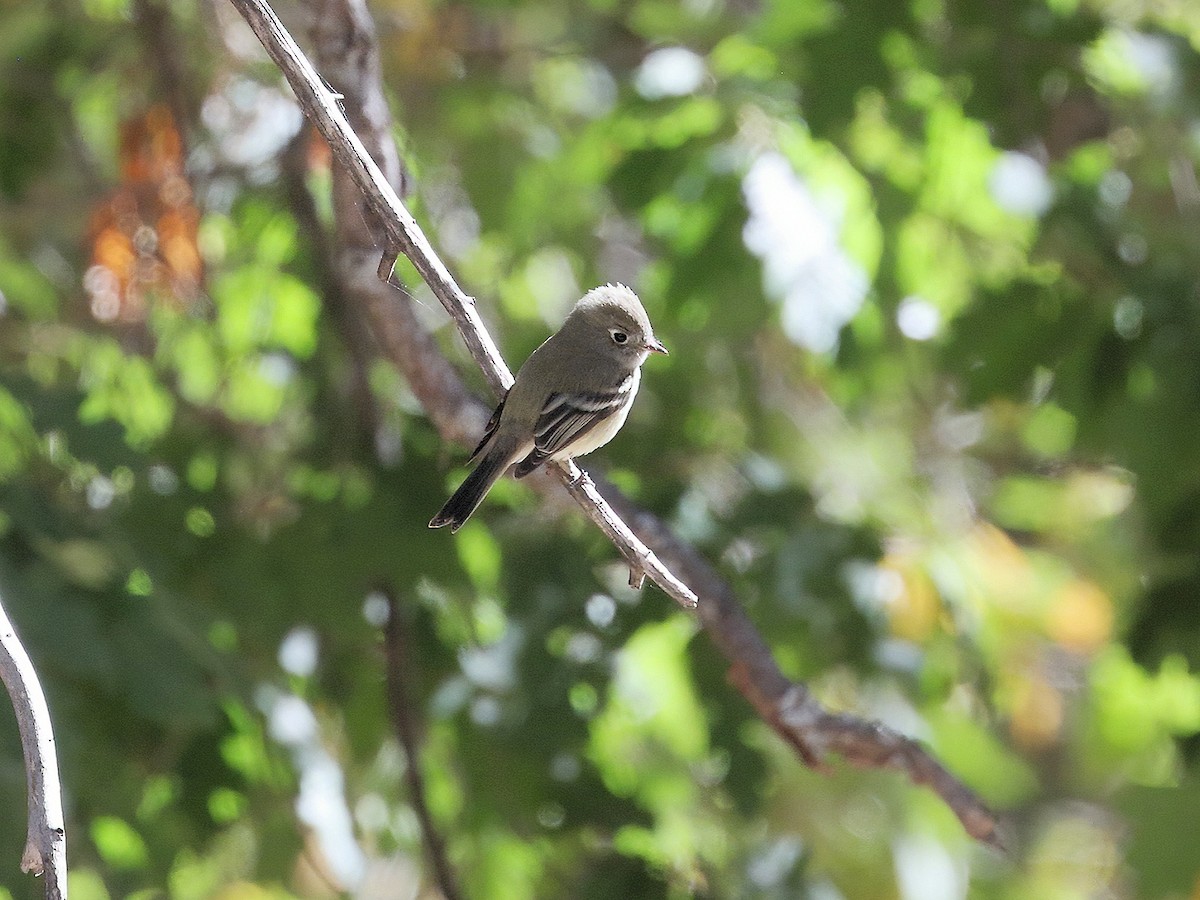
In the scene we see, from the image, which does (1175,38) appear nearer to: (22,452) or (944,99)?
(944,99)

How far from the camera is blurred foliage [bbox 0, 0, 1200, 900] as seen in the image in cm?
411

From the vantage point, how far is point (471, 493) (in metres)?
3.74

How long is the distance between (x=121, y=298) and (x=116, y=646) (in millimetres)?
2348

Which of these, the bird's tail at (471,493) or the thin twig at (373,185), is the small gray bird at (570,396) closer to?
the bird's tail at (471,493)

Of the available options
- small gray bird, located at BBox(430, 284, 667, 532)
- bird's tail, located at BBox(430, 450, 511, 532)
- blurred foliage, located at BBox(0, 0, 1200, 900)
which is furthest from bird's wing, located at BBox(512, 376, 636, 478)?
blurred foliage, located at BBox(0, 0, 1200, 900)

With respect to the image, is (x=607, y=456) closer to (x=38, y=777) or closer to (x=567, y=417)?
(x=567, y=417)

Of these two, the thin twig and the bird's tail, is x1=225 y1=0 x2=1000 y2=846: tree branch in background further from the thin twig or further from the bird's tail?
the bird's tail

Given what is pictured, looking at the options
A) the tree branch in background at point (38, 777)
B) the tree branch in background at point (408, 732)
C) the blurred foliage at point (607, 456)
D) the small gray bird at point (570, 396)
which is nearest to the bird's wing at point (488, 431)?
the small gray bird at point (570, 396)

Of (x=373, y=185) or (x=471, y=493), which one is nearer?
(x=373, y=185)

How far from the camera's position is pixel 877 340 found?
510cm

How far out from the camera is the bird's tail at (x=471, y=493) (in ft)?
12.1

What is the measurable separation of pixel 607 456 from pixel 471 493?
990 mm

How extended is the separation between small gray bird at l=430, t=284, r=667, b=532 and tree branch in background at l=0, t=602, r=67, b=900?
1.71m

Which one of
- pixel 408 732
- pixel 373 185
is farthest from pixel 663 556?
pixel 373 185
